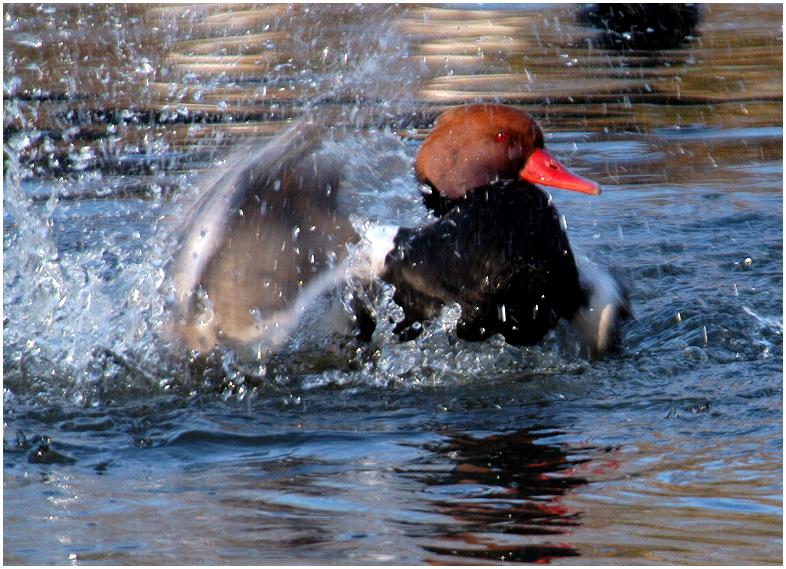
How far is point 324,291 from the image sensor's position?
3.66 metres

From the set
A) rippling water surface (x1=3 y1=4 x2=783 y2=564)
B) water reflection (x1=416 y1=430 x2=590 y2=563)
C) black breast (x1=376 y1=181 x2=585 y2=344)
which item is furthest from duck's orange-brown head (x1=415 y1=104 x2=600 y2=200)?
water reflection (x1=416 y1=430 x2=590 y2=563)

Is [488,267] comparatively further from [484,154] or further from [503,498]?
[503,498]

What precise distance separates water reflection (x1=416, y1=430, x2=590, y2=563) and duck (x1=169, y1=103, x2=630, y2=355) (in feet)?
1.79

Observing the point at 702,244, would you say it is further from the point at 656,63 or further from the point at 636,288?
the point at 656,63

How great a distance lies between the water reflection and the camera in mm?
2516

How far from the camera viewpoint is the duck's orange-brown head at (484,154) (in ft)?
14.0

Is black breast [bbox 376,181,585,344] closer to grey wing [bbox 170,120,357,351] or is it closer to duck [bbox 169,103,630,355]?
duck [bbox 169,103,630,355]

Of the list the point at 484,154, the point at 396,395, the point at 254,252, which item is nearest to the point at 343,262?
the point at 254,252

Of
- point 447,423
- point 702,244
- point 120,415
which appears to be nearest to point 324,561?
point 447,423

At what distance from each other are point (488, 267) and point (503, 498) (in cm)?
95

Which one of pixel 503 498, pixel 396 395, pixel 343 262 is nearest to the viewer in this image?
pixel 503 498

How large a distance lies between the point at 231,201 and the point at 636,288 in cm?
170

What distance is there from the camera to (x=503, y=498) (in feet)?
9.16

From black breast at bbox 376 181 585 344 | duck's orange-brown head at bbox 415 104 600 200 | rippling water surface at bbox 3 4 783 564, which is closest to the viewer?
rippling water surface at bbox 3 4 783 564
